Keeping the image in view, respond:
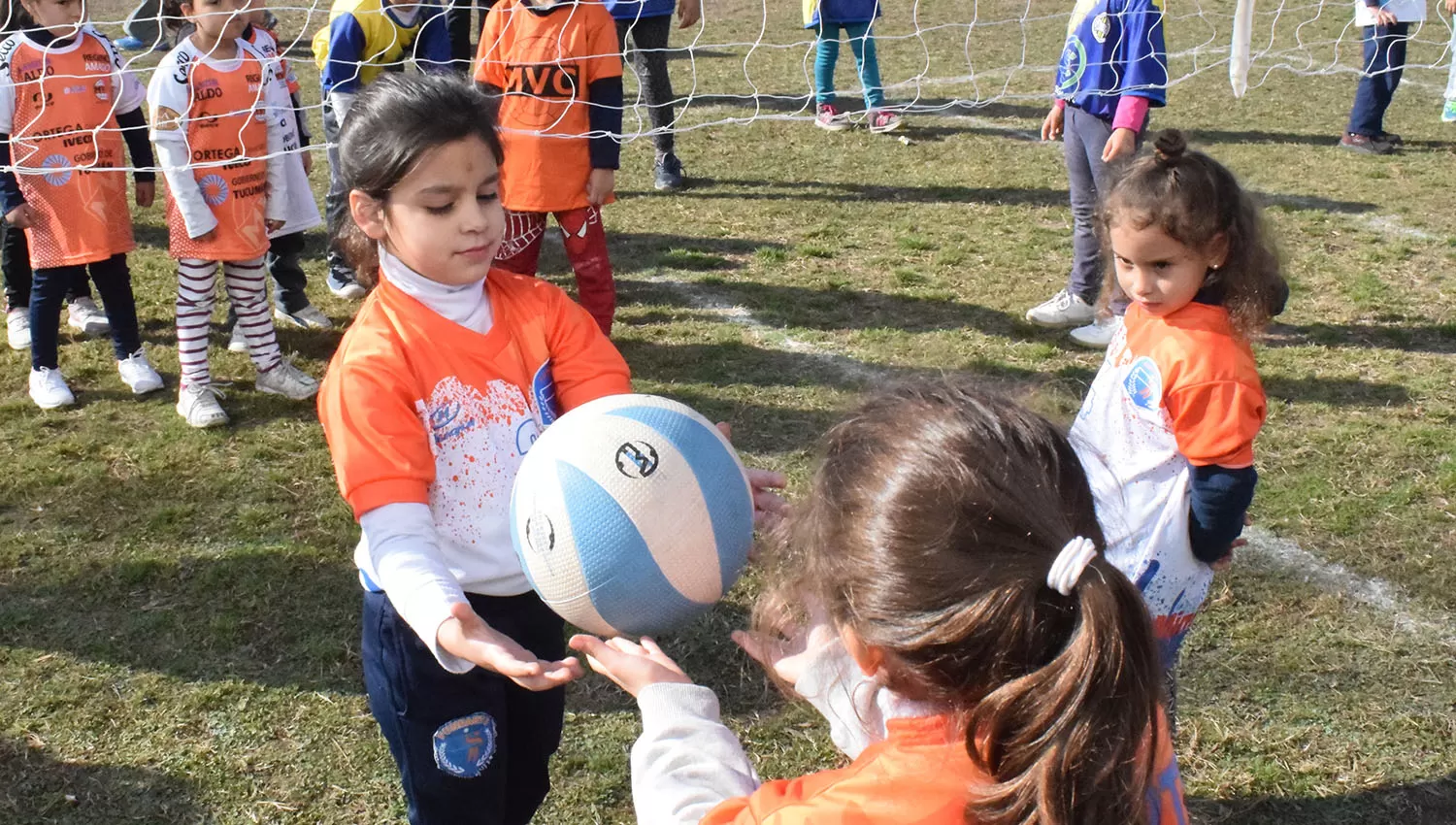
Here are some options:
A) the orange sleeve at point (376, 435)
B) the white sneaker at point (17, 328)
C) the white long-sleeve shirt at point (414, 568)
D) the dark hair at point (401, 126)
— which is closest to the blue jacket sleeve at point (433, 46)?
the white sneaker at point (17, 328)

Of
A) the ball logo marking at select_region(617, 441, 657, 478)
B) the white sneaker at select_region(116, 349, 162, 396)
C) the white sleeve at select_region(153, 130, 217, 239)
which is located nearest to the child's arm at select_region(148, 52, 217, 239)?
the white sleeve at select_region(153, 130, 217, 239)

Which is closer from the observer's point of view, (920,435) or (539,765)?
(920,435)

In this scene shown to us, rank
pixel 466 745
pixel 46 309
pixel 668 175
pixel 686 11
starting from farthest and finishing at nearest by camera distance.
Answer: pixel 668 175 → pixel 686 11 → pixel 46 309 → pixel 466 745

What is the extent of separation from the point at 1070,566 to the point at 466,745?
129 cm

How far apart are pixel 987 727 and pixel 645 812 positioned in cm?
48

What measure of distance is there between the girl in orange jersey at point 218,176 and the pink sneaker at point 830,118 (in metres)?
5.14

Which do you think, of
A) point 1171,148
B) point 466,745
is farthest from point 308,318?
point 1171,148

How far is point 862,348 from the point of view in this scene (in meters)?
5.53

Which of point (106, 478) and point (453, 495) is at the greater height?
point (453, 495)

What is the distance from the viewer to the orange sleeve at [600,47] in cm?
486

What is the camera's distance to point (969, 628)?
1330 mm

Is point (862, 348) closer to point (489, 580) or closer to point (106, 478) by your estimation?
point (106, 478)

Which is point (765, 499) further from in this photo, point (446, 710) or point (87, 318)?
point (87, 318)

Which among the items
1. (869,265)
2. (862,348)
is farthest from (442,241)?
(869,265)
